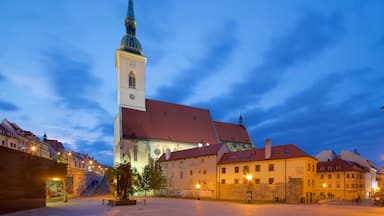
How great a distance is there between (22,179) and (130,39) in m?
53.0

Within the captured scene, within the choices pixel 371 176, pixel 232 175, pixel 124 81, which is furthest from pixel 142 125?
pixel 371 176

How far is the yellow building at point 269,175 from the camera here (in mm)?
41594

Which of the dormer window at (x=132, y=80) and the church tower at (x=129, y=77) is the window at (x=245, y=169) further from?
the dormer window at (x=132, y=80)

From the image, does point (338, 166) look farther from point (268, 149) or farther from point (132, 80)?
point (132, 80)

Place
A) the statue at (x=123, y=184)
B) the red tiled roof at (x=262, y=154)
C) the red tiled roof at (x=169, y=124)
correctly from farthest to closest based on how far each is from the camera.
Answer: the red tiled roof at (x=169, y=124) → the red tiled roof at (x=262, y=154) → the statue at (x=123, y=184)

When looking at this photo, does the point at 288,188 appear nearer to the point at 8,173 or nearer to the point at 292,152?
the point at 292,152

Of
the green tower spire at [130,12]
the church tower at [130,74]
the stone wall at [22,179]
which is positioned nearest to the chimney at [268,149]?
the stone wall at [22,179]

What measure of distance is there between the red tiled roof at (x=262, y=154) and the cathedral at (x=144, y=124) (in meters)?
17.0

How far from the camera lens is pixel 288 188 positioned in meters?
41.8

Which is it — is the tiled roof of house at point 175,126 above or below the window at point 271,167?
above

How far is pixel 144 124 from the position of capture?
215 ft

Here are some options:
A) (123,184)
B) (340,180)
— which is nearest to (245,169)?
(123,184)

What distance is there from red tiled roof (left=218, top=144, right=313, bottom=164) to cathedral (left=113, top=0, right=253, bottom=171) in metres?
17.0

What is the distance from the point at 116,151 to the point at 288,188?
38.6 meters
